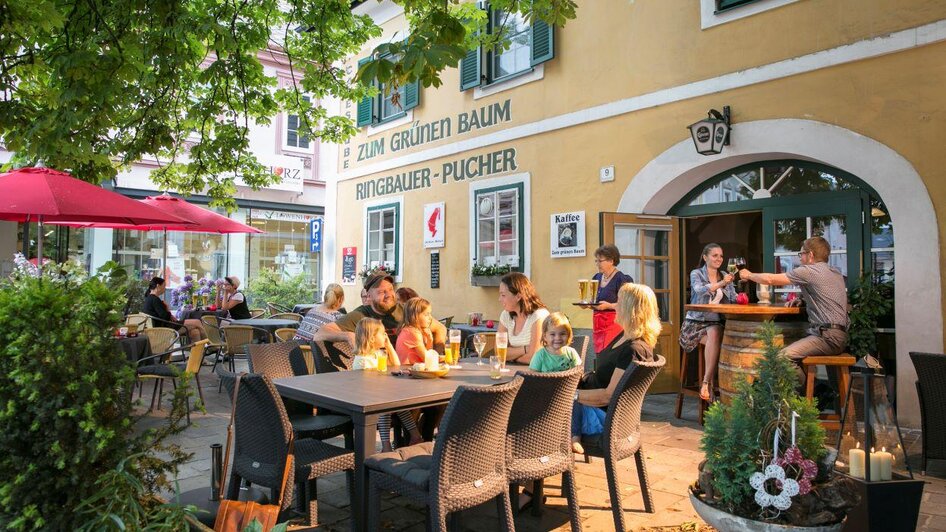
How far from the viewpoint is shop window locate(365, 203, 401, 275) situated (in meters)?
10.2

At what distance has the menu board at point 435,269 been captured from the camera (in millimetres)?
9398

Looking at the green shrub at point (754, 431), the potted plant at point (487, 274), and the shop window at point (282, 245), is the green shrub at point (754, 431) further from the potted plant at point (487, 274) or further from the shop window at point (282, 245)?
the shop window at point (282, 245)

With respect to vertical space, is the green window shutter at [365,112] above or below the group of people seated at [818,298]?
above

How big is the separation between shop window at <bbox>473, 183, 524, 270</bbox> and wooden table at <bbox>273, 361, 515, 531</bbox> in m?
4.44

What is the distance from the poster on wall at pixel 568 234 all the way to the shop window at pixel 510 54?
2.02 metres

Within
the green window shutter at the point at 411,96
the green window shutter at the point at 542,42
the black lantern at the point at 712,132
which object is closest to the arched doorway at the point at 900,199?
the black lantern at the point at 712,132

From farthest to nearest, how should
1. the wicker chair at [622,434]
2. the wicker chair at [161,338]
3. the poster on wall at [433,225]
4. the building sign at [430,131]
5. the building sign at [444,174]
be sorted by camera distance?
1. the poster on wall at [433,225]
2. the building sign at [430,131]
3. the building sign at [444,174]
4. the wicker chair at [161,338]
5. the wicker chair at [622,434]

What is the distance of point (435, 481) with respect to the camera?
8.09ft

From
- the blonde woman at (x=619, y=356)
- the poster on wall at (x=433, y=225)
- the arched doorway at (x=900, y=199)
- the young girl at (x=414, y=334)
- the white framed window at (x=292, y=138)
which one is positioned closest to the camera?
the blonde woman at (x=619, y=356)

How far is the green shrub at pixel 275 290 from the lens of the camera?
15242mm

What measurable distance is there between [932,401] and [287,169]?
14340 millimetres

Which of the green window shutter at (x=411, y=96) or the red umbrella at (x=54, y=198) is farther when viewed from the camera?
the green window shutter at (x=411, y=96)

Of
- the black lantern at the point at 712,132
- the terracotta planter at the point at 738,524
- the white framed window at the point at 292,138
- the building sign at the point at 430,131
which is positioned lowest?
the terracotta planter at the point at 738,524

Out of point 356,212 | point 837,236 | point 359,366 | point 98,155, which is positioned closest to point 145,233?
point 356,212
